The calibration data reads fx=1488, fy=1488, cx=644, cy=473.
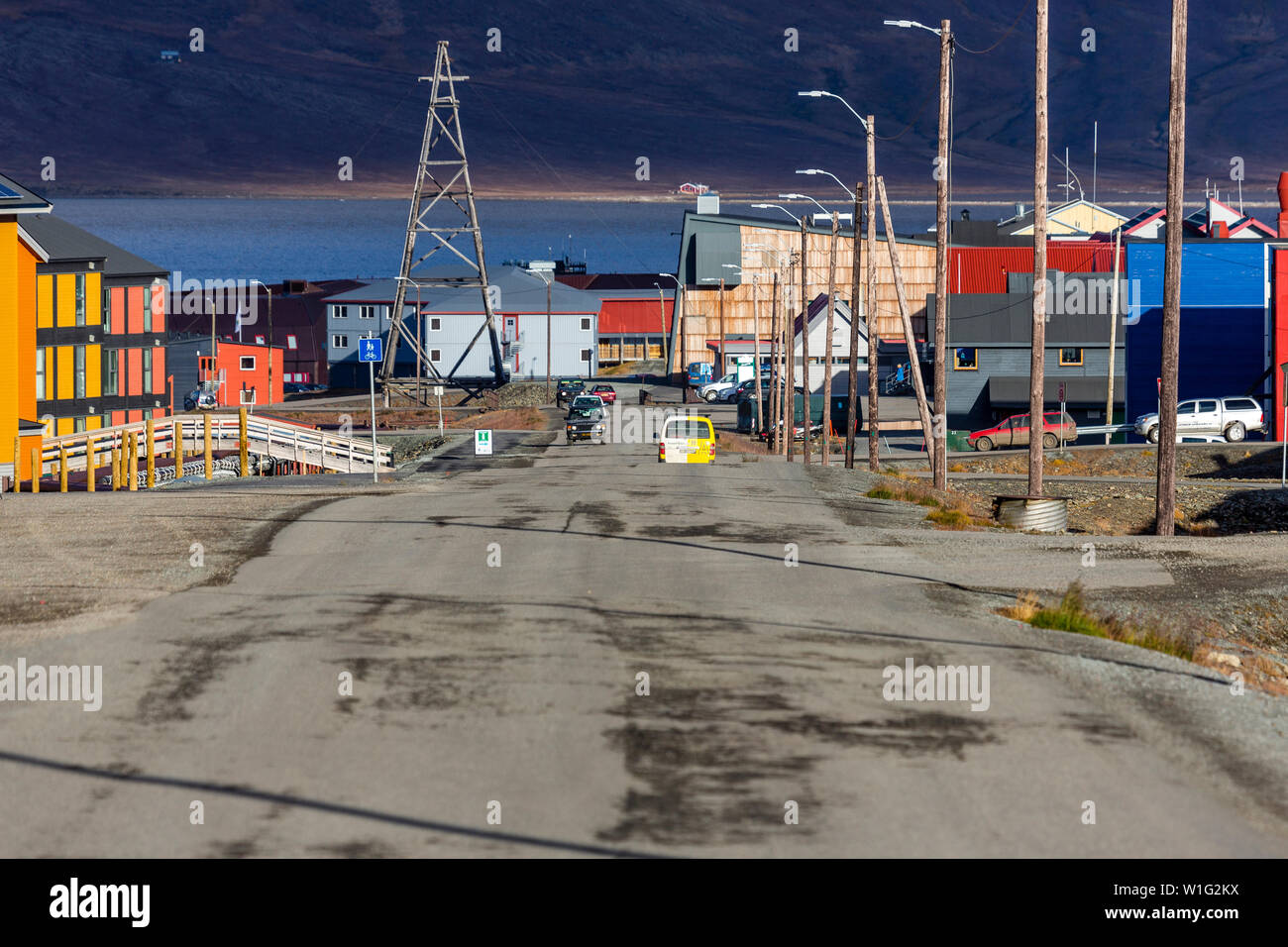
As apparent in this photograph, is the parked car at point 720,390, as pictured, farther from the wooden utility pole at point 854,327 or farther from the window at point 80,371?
the wooden utility pole at point 854,327

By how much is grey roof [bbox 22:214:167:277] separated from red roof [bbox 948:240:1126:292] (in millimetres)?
51682

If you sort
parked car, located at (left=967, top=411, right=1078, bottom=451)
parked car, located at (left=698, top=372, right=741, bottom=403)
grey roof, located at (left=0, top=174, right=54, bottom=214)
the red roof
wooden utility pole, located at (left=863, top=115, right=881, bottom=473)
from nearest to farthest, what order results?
wooden utility pole, located at (left=863, top=115, right=881, bottom=473), grey roof, located at (left=0, top=174, right=54, bottom=214), parked car, located at (left=967, top=411, right=1078, bottom=451), the red roof, parked car, located at (left=698, top=372, right=741, bottom=403)

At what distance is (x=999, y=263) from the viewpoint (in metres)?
101

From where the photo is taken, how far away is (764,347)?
123m

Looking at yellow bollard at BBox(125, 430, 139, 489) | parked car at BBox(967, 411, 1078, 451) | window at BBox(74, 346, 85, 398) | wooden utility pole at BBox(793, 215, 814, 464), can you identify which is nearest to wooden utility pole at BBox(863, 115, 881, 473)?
wooden utility pole at BBox(793, 215, 814, 464)

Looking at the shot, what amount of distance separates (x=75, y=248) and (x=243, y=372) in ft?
145

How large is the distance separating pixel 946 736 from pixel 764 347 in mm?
111390

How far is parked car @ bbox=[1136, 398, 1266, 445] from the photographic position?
61.9 metres

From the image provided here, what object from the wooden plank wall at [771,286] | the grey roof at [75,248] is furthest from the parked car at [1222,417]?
the wooden plank wall at [771,286]

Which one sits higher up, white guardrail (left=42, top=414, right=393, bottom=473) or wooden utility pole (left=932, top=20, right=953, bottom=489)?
wooden utility pole (left=932, top=20, right=953, bottom=489)

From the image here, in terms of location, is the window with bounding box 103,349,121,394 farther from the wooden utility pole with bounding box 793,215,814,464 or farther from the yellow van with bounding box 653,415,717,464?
the yellow van with bounding box 653,415,717,464

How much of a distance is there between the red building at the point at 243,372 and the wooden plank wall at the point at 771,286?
107 feet

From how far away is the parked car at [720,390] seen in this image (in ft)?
333
